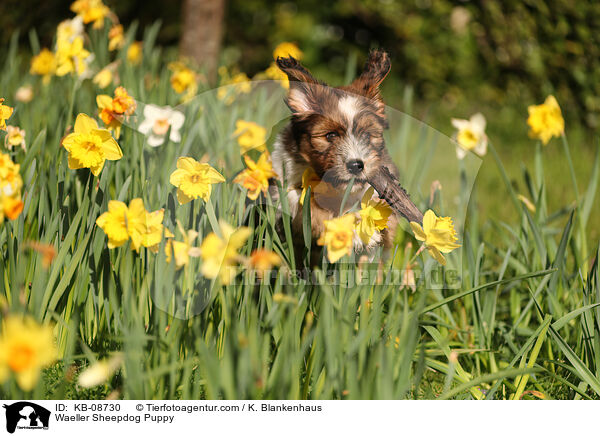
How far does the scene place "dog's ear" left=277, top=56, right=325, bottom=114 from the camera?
4.39ft

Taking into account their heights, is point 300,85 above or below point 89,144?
above

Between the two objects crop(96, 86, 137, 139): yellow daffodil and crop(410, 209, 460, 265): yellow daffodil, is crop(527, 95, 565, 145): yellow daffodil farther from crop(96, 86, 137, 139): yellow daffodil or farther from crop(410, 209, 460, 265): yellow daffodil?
crop(96, 86, 137, 139): yellow daffodil

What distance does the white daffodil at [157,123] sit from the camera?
1.77m

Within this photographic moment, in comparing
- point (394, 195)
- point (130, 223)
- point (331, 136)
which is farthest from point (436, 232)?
point (130, 223)

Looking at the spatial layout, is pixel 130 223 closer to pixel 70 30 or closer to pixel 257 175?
pixel 257 175

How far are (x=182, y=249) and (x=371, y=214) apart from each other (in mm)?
451

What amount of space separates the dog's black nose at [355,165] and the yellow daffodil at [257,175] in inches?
8.9

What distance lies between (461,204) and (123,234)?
116 centimetres

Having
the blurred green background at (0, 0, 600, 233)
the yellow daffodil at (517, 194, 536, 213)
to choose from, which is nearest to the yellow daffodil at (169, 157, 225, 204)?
the yellow daffodil at (517, 194, 536, 213)

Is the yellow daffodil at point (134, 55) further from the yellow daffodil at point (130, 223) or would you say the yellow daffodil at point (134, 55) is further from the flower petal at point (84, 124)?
the yellow daffodil at point (130, 223)

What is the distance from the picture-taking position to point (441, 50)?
5840mm

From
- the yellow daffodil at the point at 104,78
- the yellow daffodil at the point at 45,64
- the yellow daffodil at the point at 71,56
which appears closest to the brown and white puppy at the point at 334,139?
the yellow daffodil at the point at 71,56
